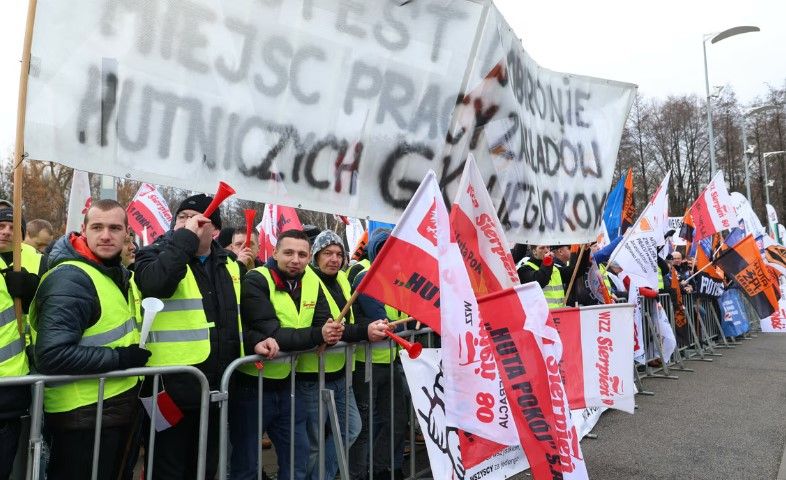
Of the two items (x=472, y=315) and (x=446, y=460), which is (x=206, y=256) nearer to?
(x=472, y=315)

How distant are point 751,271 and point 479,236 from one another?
8.44 m

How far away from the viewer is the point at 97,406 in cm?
295

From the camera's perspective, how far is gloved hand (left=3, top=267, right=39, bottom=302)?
2.65 meters

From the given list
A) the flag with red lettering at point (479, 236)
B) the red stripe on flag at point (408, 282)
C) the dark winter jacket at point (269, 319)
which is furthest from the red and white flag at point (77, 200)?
the flag with red lettering at point (479, 236)

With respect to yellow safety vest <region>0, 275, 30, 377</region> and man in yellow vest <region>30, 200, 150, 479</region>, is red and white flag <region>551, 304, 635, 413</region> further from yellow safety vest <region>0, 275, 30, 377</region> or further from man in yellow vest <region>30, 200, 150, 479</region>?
yellow safety vest <region>0, 275, 30, 377</region>

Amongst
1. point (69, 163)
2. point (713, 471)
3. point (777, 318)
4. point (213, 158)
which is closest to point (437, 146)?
point (213, 158)

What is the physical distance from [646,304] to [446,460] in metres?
6.54

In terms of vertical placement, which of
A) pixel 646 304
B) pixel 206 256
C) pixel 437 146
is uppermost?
pixel 437 146

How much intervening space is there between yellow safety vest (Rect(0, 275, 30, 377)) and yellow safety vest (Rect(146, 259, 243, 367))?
617 millimetres

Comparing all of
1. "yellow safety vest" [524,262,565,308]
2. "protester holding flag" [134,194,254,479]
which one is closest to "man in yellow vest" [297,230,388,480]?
"protester holding flag" [134,194,254,479]

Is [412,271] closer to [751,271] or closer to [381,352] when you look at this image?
[381,352]

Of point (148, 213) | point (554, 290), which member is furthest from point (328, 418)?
point (148, 213)

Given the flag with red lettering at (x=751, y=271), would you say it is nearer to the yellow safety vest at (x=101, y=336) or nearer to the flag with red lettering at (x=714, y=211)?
the flag with red lettering at (x=714, y=211)

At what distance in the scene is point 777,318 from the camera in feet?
41.0
